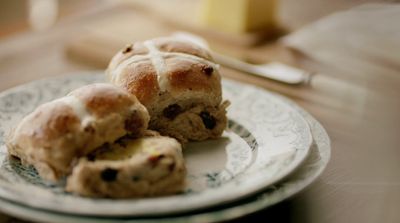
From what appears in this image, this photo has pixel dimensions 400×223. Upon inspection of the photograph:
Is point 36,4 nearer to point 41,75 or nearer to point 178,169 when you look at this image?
point 41,75

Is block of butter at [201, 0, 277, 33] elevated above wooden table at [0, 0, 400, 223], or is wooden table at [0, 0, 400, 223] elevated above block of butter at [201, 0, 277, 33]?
block of butter at [201, 0, 277, 33]

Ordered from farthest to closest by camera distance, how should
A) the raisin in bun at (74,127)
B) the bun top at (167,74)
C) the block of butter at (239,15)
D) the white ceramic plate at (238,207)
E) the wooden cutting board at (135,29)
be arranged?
1. the block of butter at (239,15)
2. the wooden cutting board at (135,29)
3. the bun top at (167,74)
4. the raisin in bun at (74,127)
5. the white ceramic plate at (238,207)

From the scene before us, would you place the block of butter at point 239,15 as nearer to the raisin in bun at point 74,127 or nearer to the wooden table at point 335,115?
the wooden table at point 335,115

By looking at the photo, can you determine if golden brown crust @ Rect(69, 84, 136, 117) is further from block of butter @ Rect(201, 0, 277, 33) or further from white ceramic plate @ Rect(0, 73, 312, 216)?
block of butter @ Rect(201, 0, 277, 33)

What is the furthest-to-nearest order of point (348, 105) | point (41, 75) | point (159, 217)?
1. point (41, 75)
2. point (348, 105)
3. point (159, 217)

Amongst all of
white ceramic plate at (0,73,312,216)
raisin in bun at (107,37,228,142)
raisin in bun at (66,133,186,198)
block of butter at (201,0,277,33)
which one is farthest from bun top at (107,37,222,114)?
block of butter at (201,0,277,33)

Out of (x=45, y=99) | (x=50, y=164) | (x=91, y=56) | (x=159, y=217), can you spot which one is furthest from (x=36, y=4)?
(x=159, y=217)

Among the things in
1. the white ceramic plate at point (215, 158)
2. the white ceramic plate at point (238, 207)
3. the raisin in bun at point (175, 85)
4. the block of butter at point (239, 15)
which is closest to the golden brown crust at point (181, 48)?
the raisin in bun at point (175, 85)
